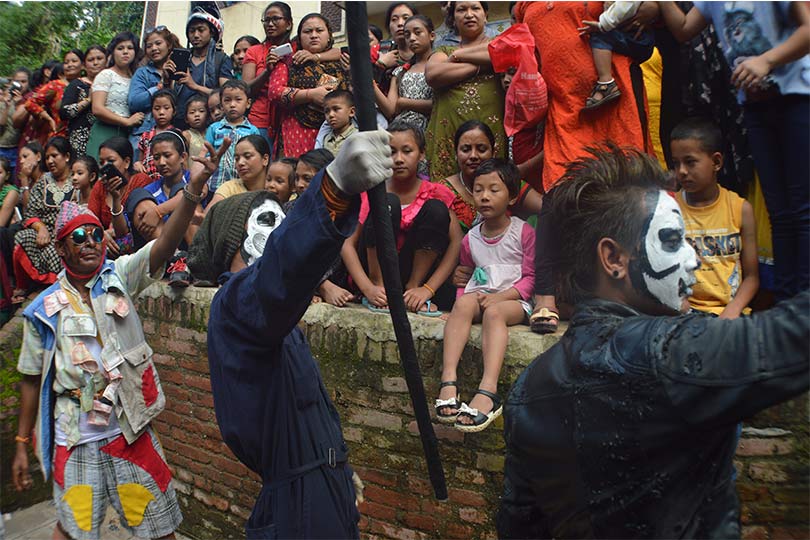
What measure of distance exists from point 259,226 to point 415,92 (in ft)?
5.80

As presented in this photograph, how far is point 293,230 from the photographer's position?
65.4 inches

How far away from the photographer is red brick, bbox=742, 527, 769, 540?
2.68m

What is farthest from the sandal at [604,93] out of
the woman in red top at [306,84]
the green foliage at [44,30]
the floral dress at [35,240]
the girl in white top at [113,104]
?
the green foliage at [44,30]

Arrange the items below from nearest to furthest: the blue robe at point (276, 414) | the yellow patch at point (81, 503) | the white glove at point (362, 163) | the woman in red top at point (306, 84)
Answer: the white glove at point (362, 163) < the blue robe at point (276, 414) < the yellow patch at point (81, 503) < the woman in red top at point (306, 84)

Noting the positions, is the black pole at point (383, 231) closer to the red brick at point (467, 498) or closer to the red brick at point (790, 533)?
the red brick at point (467, 498)

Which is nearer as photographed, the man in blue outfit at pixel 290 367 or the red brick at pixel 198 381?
the man in blue outfit at pixel 290 367

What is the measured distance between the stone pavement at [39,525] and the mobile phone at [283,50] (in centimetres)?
398

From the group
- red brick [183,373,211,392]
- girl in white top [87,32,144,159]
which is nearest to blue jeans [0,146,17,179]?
girl in white top [87,32,144,159]

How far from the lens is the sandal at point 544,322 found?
309 cm

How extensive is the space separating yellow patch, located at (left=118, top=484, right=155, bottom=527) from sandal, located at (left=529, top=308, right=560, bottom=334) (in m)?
2.25

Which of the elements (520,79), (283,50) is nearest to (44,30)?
(283,50)

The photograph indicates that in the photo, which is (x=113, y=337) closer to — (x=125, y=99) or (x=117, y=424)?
(x=117, y=424)

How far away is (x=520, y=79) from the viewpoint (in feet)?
12.2

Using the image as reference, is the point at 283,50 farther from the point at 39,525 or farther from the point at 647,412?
the point at 647,412
